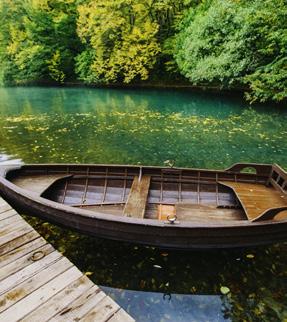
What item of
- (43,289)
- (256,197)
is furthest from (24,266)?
Result: (256,197)

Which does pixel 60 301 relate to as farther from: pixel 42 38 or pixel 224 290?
pixel 42 38

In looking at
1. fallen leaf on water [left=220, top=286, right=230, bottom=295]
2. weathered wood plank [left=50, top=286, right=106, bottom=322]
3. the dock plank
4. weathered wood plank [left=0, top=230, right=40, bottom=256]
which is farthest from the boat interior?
weathered wood plank [left=50, top=286, right=106, bottom=322]

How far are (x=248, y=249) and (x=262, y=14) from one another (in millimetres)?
13332

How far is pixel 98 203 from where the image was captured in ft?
20.8

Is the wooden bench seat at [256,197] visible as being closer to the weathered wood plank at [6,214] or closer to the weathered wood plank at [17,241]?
the weathered wood plank at [17,241]

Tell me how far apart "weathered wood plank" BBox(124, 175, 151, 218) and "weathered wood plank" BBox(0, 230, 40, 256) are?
5.42 feet

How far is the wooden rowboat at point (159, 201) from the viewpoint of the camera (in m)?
4.89

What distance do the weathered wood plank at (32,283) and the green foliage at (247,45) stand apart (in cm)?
1461

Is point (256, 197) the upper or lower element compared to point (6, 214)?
lower

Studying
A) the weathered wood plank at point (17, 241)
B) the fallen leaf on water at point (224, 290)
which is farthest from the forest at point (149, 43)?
the weathered wood plank at point (17, 241)

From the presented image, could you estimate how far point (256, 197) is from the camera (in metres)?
5.96

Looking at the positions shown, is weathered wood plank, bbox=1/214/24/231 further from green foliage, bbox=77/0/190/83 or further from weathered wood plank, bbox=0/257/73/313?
green foliage, bbox=77/0/190/83

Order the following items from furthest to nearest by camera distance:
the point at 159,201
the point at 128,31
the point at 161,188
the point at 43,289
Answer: the point at 128,31
the point at 161,188
the point at 159,201
the point at 43,289

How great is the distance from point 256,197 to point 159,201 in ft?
6.75
